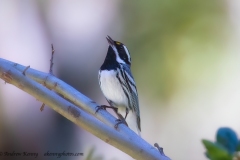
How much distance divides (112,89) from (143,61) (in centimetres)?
14

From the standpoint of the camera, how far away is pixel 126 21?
0.99 m

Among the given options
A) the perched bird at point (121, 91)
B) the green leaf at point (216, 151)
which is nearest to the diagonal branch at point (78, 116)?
the green leaf at point (216, 151)

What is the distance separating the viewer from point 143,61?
3.26ft

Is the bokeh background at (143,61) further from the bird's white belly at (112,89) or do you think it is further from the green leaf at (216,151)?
the green leaf at (216,151)

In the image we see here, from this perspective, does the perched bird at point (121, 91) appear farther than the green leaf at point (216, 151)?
Yes

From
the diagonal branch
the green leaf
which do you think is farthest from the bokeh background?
the green leaf

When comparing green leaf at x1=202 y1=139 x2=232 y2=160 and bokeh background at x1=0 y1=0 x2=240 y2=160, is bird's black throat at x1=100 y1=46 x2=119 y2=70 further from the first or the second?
green leaf at x1=202 y1=139 x2=232 y2=160

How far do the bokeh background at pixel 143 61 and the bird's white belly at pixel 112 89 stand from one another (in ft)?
0.14

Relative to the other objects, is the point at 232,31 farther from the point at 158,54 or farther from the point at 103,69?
the point at 103,69

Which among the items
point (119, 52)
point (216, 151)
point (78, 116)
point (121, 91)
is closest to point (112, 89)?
point (121, 91)

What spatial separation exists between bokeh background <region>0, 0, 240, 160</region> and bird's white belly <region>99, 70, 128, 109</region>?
→ 1.6 inches

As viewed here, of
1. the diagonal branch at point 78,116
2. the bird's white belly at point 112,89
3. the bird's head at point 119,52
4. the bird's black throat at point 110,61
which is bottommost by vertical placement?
the diagonal branch at point 78,116

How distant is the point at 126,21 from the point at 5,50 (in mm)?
358

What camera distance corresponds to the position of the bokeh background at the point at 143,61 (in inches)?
35.9
